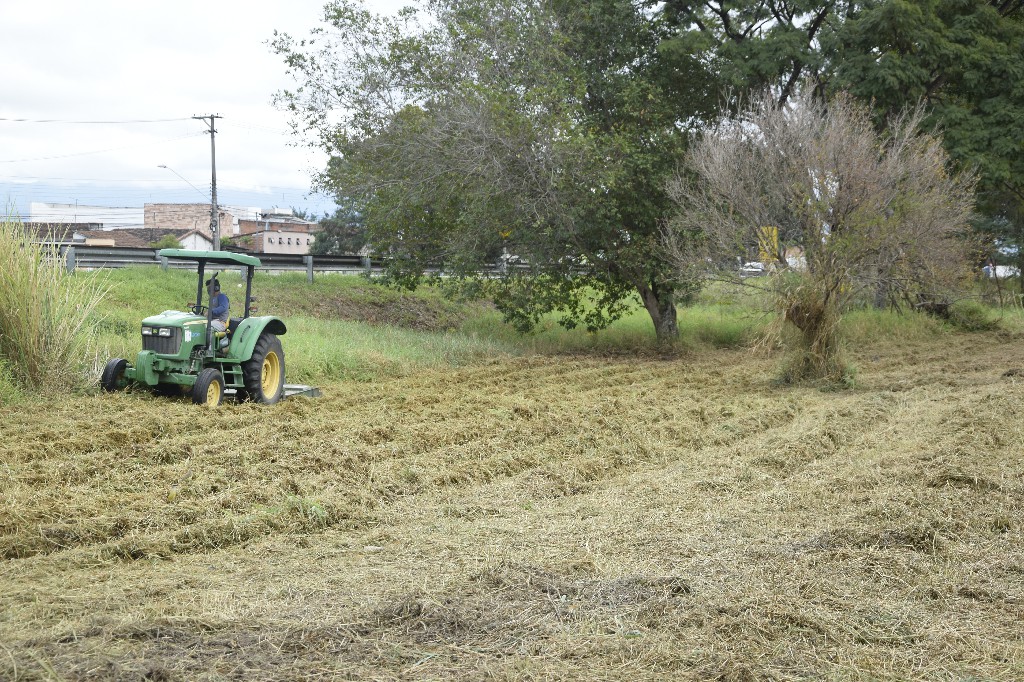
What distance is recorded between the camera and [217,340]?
34.5 ft

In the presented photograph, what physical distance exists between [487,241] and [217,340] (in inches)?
312

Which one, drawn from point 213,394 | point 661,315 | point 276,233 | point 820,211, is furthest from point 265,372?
point 276,233

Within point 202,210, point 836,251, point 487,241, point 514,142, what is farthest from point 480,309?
point 202,210

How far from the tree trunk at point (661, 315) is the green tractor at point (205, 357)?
995cm

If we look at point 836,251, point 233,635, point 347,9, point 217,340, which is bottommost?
point 233,635

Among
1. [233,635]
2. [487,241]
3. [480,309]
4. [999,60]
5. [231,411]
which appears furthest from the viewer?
[480,309]

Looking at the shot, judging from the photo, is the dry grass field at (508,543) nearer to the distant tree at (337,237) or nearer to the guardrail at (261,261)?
the guardrail at (261,261)

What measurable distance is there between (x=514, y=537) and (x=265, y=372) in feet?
20.1

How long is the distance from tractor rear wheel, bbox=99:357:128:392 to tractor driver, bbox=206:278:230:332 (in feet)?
3.49

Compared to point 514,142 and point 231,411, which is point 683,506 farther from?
point 514,142

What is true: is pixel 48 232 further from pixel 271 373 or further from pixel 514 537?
pixel 514 537

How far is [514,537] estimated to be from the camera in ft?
18.9

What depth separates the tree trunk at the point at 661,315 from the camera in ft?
63.2

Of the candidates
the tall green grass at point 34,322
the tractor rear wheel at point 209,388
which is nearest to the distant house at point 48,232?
the tall green grass at point 34,322
